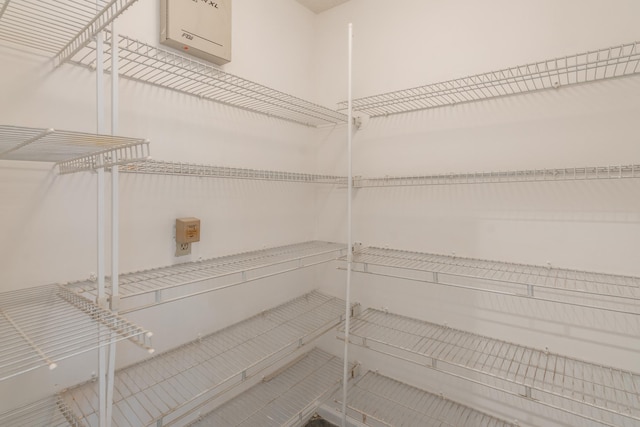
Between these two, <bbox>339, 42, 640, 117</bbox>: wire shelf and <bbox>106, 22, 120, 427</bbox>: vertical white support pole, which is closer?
<bbox>106, 22, 120, 427</bbox>: vertical white support pole

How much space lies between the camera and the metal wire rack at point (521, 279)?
1.17 meters

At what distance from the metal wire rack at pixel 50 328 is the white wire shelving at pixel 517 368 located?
1142 millimetres

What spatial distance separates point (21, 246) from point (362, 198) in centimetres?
151

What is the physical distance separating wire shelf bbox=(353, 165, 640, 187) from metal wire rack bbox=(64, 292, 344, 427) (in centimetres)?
83

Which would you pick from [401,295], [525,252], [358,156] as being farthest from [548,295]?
[358,156]

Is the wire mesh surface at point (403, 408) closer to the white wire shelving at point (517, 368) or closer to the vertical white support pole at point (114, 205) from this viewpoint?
the white wire shelving at point (517, 368)

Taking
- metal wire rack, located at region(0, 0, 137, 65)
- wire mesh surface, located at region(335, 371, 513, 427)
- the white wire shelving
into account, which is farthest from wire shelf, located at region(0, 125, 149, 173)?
wire mesh surface, located at region(335, 371, 513, 427)

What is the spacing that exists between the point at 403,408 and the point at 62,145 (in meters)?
1.75

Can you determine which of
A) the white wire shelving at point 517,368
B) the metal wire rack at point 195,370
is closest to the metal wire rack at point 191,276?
the metal wire rack at point 195,370

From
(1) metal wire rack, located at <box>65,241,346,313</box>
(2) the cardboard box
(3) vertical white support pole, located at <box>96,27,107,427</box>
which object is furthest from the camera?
(2) the cardboard box

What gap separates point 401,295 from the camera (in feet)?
5.82

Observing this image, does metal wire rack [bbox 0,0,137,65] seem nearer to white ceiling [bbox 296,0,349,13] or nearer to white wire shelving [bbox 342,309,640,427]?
white ceiling [bbox 296,0,349,13]

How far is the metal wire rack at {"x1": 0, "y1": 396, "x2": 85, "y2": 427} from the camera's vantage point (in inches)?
36.8

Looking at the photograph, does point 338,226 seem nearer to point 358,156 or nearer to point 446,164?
point 358,156
